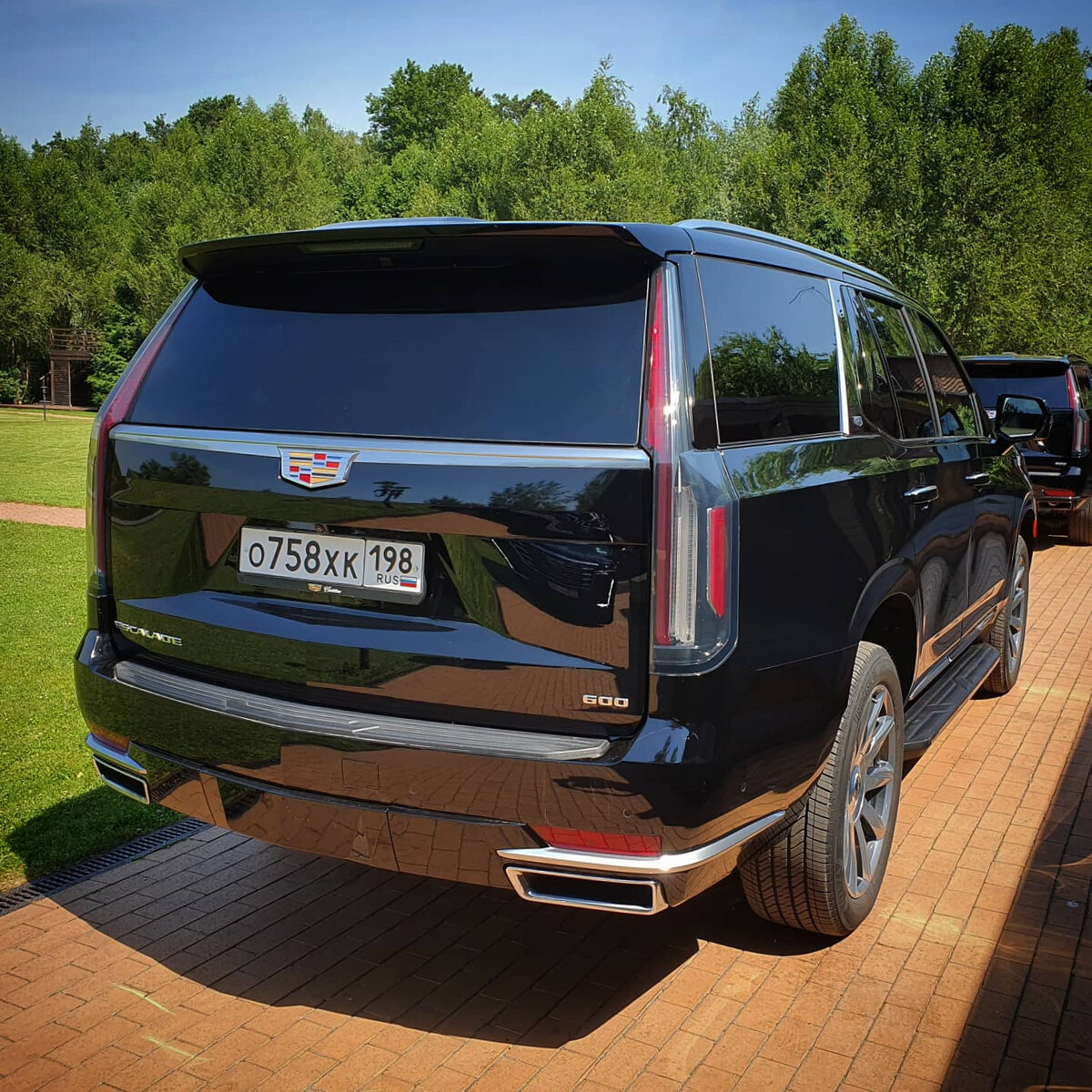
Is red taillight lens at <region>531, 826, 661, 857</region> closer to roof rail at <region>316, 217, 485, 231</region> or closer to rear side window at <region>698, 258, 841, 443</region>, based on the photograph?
rear side window at <region>698, 258, 841, 443</region>

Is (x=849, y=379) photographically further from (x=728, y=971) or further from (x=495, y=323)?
(x=728, y=971)

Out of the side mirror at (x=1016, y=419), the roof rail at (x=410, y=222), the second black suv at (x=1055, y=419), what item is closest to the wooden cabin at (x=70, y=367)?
the second black suv at (x=1055, y=419)

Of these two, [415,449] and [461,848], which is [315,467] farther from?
[461,848]

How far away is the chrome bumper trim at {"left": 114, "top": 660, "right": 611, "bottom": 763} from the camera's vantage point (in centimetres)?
254

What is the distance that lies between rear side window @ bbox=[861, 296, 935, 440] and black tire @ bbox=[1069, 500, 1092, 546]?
9144 mm

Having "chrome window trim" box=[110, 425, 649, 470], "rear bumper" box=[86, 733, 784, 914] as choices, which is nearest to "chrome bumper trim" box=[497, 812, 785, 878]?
"rear bumper" box=[86, 733, 784, 914]

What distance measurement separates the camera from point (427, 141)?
295ft

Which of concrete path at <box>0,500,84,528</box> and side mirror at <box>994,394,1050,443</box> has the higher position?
side mirror at <box>994,394,1050,443</box>

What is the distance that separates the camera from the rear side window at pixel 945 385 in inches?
192

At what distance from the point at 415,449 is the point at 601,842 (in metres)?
1.01

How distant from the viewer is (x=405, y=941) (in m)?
3.60

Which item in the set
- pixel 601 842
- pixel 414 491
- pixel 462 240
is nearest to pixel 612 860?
pixel 601 842

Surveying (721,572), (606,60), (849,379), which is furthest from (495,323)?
(606,60)

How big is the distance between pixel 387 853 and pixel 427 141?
308 ft
